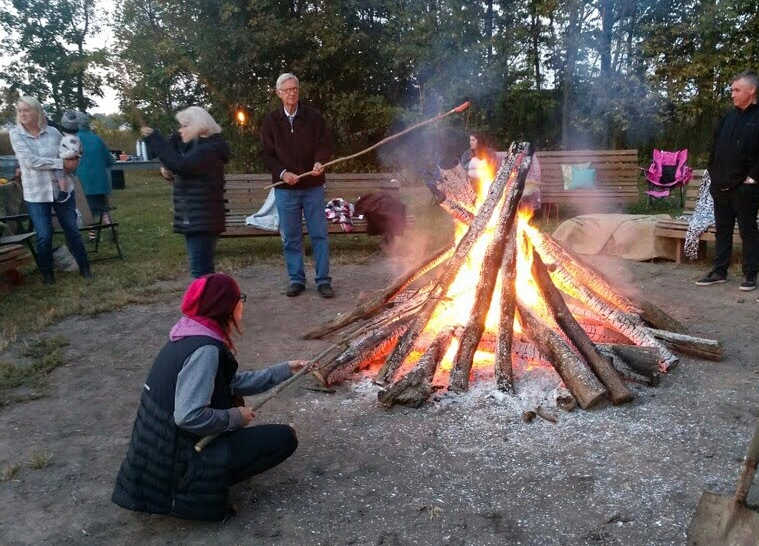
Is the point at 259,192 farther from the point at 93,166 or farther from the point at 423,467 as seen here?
the point at 423,467

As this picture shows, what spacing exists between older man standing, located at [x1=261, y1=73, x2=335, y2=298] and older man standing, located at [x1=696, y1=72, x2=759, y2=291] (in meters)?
3.85

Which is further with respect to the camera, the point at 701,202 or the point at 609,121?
the point at 609,121

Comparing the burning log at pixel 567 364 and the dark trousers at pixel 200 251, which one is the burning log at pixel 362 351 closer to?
→ the burning log at pixel 567 364

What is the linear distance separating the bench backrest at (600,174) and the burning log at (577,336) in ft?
22.3

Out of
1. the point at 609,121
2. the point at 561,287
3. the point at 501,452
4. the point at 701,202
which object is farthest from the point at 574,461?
the point at 609,121

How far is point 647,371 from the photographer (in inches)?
157

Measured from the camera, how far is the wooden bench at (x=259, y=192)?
28.7ft

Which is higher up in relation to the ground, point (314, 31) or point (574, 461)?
point (314, 31)

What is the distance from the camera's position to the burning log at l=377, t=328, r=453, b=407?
375 cm

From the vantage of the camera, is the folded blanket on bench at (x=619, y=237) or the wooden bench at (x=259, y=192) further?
the wooden bench at (x=259, y=192)

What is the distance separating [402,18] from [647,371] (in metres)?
13.1

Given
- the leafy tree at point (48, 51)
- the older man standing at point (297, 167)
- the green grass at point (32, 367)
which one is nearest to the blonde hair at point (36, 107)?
the older man standing at point (297, 167)

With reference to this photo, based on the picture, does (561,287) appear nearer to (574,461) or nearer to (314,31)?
(574,461)

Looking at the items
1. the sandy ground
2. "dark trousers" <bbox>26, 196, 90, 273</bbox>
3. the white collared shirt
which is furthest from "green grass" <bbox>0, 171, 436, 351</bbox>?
the sandy ground
